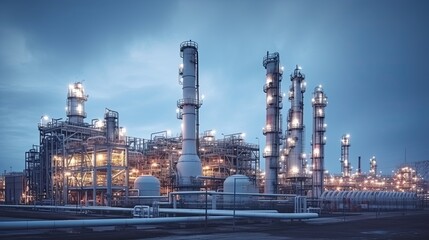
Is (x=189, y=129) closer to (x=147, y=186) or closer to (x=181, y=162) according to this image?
(x=181, y=162)

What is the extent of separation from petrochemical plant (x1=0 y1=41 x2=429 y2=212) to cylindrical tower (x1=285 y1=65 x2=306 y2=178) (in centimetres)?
16

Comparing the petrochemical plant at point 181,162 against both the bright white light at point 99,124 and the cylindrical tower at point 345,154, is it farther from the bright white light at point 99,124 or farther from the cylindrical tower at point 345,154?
the cylindrical tower at point 345,154

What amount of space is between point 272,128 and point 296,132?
12.2 m

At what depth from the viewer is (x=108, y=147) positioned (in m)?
48.8

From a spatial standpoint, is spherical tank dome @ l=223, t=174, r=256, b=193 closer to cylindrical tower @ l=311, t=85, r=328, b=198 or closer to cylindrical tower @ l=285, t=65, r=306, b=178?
cylindrical tower @ l=285, t=65, r=306, b=178

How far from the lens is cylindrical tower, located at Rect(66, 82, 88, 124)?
64137mm

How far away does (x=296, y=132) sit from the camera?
70.7m

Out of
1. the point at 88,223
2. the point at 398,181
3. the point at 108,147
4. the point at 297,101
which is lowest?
the point at 398,181

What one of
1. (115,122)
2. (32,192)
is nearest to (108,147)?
(115,122)

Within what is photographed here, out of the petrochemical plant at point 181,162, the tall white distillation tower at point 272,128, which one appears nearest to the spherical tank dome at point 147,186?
the petrochemical plant at point 181,162

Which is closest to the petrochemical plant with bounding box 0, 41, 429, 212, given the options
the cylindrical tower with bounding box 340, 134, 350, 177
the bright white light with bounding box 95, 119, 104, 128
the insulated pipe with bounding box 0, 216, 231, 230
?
the bright white light with bounding box 95, 119, 104, 128

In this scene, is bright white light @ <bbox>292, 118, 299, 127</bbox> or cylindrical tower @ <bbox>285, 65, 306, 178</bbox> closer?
cylindrical tower @ <bbox>285, 65, 306, 178</bbox>

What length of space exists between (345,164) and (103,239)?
99.5 m

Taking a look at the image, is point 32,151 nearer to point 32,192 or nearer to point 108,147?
point 32,192
